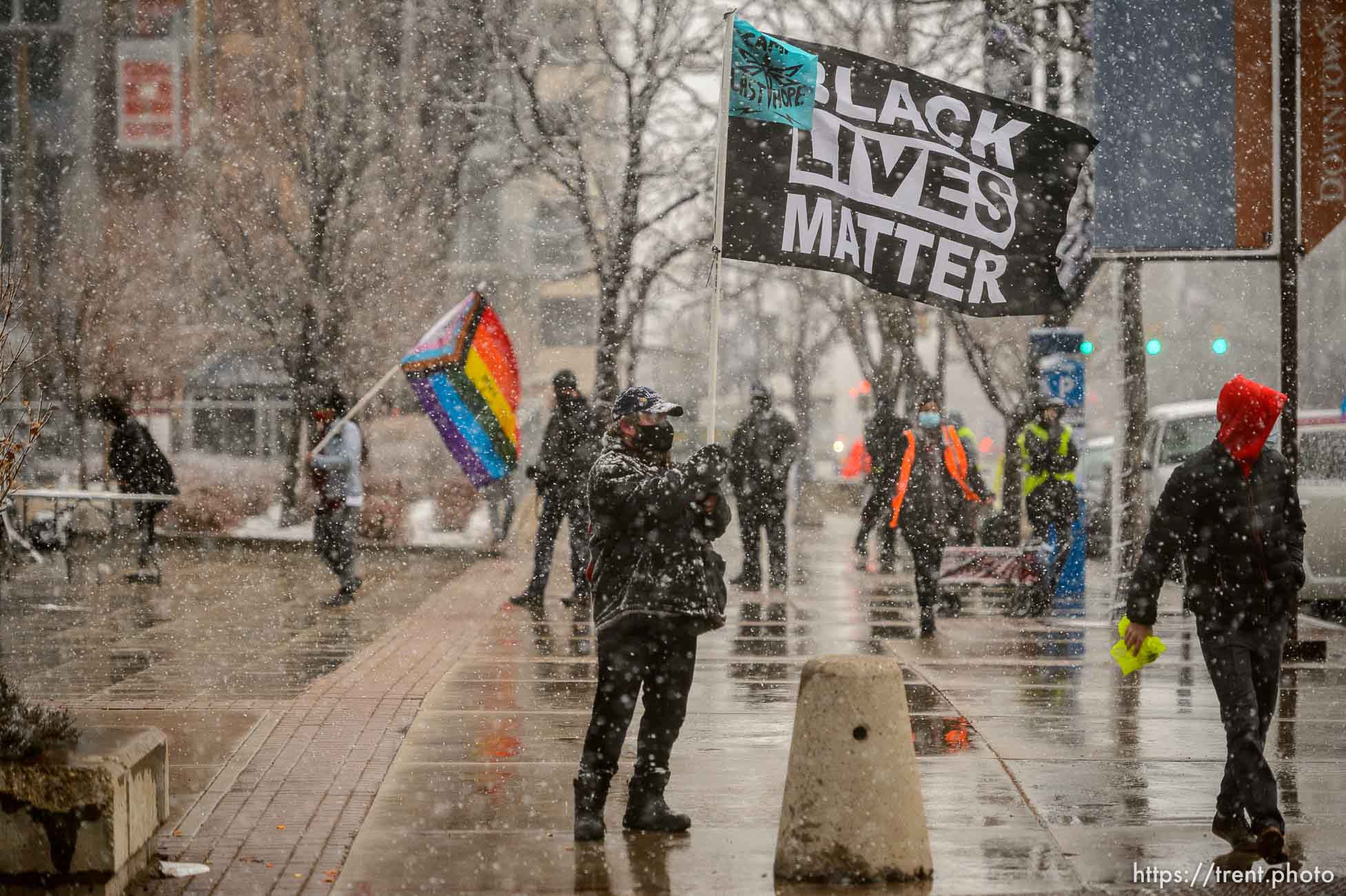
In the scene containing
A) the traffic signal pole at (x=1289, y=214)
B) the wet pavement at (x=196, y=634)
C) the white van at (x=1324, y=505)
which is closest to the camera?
the wet pavement at (x=196, y=634)

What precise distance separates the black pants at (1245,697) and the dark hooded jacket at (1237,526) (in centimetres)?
6

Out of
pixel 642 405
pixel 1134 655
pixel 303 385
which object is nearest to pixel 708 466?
pixel 642 405

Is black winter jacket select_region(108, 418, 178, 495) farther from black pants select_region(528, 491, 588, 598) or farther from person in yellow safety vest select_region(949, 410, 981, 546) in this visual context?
person in yellow safety vest select_region(949, 410, 981, 546)

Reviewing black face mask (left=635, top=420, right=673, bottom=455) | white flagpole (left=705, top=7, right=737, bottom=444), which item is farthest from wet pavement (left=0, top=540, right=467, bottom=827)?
white flagpole (left=705, top=7, right=737, bottom=444)

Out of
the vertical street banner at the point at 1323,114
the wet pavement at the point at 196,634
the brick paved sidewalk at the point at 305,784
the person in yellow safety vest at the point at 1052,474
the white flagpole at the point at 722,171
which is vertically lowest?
the brick paved sidewalk at the point at 305,784

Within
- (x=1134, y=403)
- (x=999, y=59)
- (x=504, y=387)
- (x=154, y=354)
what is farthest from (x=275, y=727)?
(x=154, y=354)

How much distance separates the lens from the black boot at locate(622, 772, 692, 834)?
5.99m

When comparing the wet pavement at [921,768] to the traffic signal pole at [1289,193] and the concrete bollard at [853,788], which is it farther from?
the traffic signal pole at [1289,193]

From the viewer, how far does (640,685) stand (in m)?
6.00

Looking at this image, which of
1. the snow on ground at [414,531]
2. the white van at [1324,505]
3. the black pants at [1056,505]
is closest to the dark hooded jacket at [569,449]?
the black pants at [1056,505]

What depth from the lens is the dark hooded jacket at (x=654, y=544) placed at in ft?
18.9

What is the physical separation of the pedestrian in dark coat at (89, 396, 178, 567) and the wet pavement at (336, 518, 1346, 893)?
4.87 metres

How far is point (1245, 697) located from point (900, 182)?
3.49m

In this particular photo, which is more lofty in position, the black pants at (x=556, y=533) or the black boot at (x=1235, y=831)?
the black pants at (x=556, y=533)
